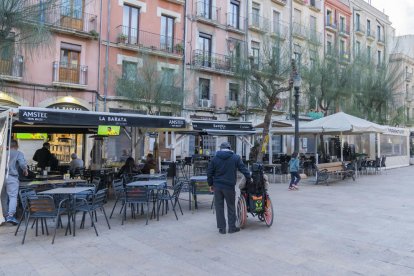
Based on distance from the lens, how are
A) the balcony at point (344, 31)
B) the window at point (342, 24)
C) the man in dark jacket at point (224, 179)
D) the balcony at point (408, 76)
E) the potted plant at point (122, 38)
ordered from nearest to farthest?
the man in dark jacket at point (224, 179)
the potted plant at point (122, 38)
the balcony at point (344, 31)
the window at point (342, 24)
the balcony at point (408, 76)

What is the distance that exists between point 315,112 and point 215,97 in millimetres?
8758

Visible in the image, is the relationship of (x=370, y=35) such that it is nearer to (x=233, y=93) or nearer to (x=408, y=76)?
(x=408, y=76)

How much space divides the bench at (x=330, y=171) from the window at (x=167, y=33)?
40.9 feet

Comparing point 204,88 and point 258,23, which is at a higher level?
point 258,23

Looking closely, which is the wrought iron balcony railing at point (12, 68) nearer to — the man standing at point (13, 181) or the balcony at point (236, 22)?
the man standing at point (13, 181)

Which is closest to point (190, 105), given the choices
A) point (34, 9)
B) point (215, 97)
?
point (215, 97)

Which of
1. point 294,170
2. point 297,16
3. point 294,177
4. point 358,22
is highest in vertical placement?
point 358,22

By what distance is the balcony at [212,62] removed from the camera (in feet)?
77.5

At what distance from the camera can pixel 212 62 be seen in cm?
2458

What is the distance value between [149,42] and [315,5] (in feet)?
60.5

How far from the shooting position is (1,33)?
26.1 ft

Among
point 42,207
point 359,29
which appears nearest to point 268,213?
point 42,207

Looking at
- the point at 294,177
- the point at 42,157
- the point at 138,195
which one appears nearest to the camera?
the point at 138,195

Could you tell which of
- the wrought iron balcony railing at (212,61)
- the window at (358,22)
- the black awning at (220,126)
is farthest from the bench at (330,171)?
the window at (358,22)
